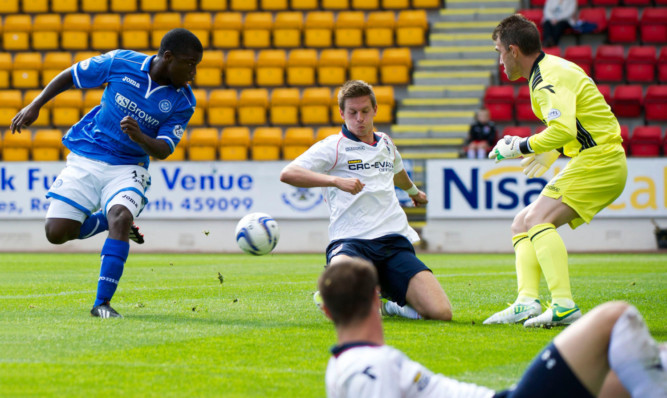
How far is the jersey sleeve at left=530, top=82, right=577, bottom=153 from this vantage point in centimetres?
587

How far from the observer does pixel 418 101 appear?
70.8 ft

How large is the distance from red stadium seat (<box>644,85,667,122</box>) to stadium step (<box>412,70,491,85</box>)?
3668mm

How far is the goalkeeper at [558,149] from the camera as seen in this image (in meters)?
5.99

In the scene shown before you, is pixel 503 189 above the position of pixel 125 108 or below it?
below

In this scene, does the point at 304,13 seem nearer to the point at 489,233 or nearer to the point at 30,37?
the point at 30,37

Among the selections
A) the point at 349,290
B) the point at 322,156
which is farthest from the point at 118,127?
the point at 349,290

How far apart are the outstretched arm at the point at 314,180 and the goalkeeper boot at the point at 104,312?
4.93 feet

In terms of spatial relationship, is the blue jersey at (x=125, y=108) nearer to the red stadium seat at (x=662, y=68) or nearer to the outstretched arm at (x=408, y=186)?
the outstretched arm at (x=408, y=186)

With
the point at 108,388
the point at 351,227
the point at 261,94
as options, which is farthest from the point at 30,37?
the point at 108,388

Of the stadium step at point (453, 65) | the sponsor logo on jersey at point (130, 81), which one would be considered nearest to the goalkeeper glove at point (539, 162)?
Answer: the sponsor logo on jersey at point (130, 81)

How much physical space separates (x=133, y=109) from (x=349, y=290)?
455 cm

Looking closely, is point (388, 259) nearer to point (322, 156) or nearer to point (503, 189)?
point (322, 156)

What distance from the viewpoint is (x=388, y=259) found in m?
6.72

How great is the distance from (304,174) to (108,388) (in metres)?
2.71
